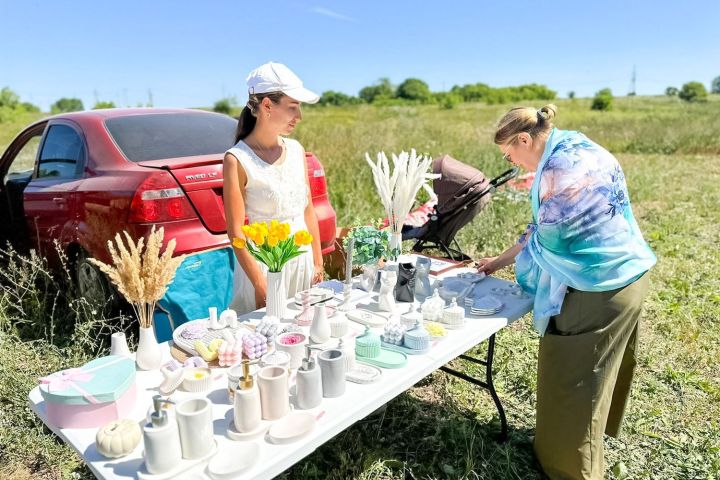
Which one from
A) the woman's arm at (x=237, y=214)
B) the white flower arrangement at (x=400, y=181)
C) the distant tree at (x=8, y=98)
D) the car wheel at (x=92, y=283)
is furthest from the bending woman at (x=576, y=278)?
the distant tree at (x=8, y=98)

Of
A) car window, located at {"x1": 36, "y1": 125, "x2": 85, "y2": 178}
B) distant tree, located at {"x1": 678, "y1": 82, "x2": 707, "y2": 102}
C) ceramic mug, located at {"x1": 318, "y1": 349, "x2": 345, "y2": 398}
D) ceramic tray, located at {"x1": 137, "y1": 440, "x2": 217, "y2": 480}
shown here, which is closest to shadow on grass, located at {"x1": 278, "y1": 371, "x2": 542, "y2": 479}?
ceramic mug, located at {"x1": 318, "y1": 349, "x2": 345, "y2": 398}

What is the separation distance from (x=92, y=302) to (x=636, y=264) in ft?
10.5

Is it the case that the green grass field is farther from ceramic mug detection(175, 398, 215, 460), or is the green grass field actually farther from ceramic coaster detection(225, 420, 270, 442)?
ceramic mug detection(175, 398, 215, 460)

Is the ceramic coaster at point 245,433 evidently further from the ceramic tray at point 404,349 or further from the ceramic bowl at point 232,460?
the ceramic tray at point 404,349

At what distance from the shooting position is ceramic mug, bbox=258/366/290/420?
1.37 metres

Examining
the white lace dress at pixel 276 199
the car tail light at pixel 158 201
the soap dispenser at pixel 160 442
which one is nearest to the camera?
the soap dispenser at pixel 160 442

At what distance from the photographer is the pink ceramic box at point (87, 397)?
4.41ft

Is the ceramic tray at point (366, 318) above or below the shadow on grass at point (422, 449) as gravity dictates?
above

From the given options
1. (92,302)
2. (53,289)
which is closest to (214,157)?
(92,302)

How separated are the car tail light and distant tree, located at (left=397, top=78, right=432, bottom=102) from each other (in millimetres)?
69865

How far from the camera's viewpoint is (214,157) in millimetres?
3080

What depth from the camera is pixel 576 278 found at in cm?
194

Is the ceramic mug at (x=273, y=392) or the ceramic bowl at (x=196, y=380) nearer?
the ceramic mug at (x=273, y=392)

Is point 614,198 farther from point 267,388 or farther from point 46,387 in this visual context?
point 46,387
